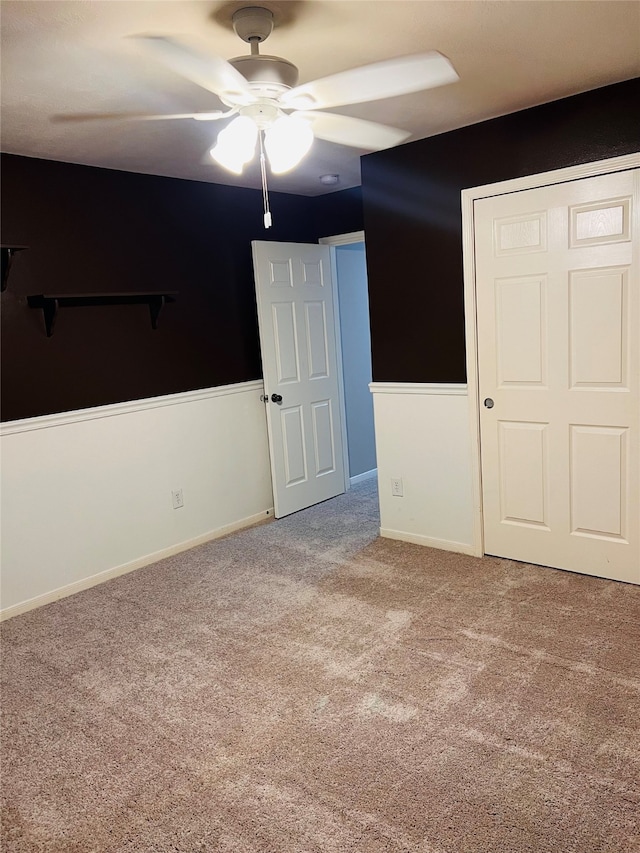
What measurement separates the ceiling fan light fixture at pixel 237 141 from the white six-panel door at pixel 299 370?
7.67 ft

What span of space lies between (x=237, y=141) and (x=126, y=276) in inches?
80.9

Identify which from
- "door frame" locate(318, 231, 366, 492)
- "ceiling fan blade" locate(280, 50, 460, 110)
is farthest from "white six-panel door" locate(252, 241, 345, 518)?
"ceiling fan blade" locate(280, 50, 460, 110)

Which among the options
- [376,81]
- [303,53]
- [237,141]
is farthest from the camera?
[303,53]

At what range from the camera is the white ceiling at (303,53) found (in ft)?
6.56

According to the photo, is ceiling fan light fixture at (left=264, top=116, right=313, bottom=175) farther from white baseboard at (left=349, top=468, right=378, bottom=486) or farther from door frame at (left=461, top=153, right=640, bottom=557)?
white baseboard at (left=349, top=468, right=378, bottom=486)

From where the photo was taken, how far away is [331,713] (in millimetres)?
2383

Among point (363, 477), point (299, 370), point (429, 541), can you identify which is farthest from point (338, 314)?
point (429, 541)

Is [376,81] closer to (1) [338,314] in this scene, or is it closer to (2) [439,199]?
(2) [439,199]

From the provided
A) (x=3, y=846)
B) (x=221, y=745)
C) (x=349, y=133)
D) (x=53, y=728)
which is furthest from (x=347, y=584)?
(x=349, y=133)

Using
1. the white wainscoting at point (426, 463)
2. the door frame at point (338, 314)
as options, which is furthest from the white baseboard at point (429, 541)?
the door frame at point (338, 314)

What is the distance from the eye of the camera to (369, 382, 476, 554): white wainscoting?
375 cm

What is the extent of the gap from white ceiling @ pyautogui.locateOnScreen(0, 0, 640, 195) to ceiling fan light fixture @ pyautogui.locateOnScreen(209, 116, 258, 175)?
206 millimetres

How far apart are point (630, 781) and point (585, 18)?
95.4 inches

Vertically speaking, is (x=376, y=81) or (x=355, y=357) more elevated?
(x=376, y=81)
